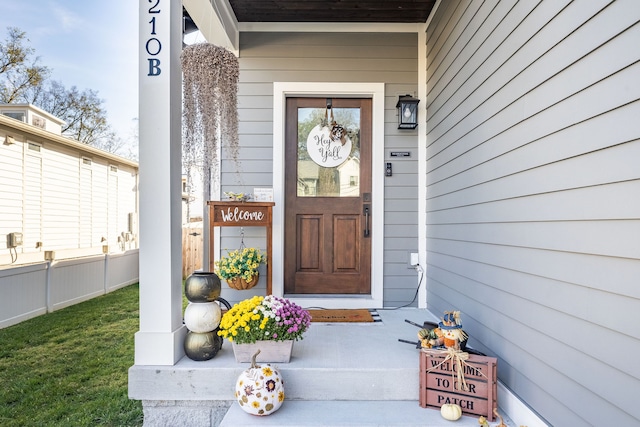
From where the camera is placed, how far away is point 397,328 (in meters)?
2.66

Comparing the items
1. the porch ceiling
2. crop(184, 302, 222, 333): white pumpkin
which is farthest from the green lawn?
the porch ceiling

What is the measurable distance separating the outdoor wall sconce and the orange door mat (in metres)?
1.68

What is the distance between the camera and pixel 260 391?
5.50 feet

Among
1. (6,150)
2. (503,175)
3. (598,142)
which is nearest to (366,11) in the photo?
(503,175)

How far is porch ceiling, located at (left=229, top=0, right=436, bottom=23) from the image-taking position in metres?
3.00

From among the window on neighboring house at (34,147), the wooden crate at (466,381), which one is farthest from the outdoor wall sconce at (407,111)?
the window on neighboring house at (34,147)

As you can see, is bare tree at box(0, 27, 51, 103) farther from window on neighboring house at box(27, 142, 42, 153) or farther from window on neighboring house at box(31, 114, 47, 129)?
window on neighboring house at box(27, 142, 42, 153)

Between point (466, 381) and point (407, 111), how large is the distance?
2.25m

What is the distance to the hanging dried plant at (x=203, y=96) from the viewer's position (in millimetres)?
2213

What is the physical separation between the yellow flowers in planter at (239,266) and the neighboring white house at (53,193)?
404cm

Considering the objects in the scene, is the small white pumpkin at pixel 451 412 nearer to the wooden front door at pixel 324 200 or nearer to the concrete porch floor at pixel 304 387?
the concrete porch floor at pixel 304 387

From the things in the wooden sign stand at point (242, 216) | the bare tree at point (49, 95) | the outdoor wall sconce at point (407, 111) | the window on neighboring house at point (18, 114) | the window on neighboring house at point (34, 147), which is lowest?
the wooden sign stand at point (242, 216)

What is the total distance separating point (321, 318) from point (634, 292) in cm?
215

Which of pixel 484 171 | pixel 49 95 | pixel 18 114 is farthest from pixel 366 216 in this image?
pixel 49 95
